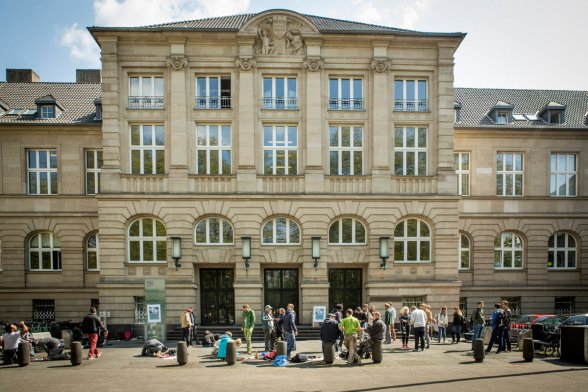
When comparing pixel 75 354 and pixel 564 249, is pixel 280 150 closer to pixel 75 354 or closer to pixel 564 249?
pixel 75 354

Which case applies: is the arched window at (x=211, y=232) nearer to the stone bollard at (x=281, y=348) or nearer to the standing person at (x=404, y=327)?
the stone bollard at (x=281, y=348)

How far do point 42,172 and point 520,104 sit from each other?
1246 inches

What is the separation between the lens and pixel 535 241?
29266mm

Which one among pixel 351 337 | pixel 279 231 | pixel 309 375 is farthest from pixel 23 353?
pixel 279 231

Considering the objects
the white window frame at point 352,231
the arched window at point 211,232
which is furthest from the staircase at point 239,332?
the white window frame at point 352,231

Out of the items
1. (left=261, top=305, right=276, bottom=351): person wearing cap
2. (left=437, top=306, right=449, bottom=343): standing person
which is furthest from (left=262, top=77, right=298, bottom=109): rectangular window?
(left=437, top=306, right=449, bottom=343): standing person

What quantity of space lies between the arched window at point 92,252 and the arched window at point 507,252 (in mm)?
24614

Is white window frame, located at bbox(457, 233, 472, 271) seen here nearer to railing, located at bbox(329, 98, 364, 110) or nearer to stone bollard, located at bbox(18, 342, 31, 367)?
railing, located at bbox(329, 98, 364, 110)

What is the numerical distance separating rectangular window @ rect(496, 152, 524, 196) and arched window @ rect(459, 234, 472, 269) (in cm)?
350

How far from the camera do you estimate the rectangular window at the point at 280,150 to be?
2520cm

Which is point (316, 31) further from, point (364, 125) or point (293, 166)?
point (293, 166)

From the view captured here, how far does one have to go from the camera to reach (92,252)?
28.7 m

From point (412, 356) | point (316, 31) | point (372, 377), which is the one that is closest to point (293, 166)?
point (316, 31)

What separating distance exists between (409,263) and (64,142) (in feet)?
70.0
